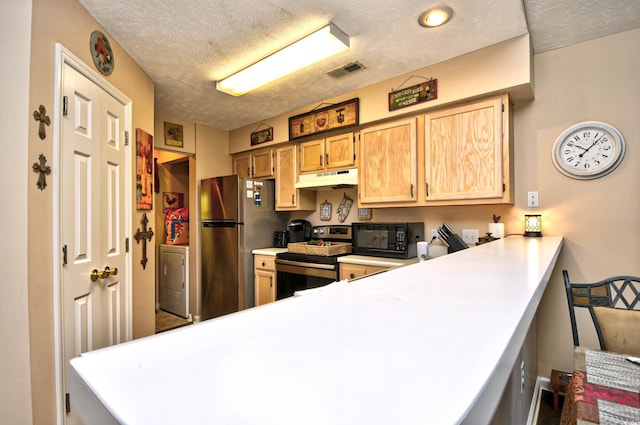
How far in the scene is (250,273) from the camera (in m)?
3.50

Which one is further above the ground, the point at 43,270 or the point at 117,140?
the point at 117,140

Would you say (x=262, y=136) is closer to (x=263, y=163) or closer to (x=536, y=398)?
(x=263, y=163)

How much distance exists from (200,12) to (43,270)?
161 cm

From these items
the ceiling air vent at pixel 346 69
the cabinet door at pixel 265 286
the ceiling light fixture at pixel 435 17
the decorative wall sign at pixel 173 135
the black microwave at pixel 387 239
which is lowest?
the cabinet door at pixel 265 286

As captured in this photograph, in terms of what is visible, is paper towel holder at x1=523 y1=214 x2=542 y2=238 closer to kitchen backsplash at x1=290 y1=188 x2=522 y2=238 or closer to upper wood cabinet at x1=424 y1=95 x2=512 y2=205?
kitchen backsplash at x1=290 y1=188 x2=522 y2=238

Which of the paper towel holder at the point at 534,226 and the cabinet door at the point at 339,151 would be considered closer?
the paper towel holder at the point at 534,226

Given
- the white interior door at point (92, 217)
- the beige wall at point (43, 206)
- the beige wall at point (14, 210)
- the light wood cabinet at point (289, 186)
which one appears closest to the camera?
the beige wall at point (14, 210)

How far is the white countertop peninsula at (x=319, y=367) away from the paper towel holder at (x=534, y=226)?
6.43ft

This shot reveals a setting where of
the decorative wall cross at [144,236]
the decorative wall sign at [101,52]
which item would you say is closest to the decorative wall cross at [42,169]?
the decorative wall sign at [101,52]

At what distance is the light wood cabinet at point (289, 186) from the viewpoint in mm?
3535

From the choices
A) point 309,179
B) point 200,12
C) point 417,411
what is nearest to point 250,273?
point 309,179

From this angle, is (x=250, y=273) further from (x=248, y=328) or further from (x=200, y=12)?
(x=248, y=328)

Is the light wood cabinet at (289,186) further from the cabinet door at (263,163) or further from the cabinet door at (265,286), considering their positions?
the cabinet door at (265,286)

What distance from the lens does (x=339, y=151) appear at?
3127mm
